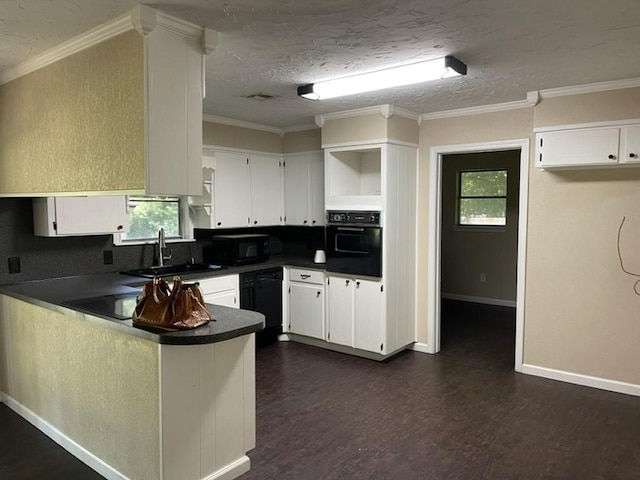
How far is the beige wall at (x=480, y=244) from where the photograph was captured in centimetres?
686

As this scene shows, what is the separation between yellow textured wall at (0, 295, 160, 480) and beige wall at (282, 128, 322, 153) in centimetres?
320

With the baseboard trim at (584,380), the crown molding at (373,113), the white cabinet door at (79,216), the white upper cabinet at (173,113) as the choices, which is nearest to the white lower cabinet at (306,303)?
the crown molding at (373,113)

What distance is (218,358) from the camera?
2559 millimetres

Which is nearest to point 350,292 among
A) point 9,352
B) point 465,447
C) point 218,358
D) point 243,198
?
point 243,198

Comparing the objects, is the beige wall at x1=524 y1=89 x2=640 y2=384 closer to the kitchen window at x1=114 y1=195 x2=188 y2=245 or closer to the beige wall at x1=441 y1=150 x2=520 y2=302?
the beige wall at x1=441 y1=150 x2=520 y2=302

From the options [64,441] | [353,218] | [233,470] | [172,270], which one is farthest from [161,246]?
[233,470]

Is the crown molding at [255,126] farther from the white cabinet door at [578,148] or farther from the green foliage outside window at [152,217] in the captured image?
the white cabinet door at [578,148]

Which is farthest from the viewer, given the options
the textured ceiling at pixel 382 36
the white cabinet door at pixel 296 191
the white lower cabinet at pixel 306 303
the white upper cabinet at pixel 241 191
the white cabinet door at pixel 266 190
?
the white cabinet door at pixel 296 191

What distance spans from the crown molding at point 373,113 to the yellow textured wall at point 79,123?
2517 millimetres

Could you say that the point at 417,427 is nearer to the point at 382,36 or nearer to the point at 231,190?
the point at 382,36

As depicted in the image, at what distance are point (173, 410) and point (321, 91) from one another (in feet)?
7.82

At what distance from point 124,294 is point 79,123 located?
1.15m

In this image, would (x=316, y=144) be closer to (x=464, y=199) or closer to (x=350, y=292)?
(x=350, y=292)

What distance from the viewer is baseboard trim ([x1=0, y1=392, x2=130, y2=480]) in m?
2.69
